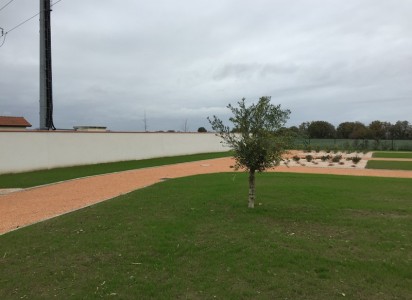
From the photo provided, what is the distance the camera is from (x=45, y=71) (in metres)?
26.0

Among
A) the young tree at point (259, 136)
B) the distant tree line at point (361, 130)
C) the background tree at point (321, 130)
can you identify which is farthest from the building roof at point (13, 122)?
the young tree at point (259, 136)

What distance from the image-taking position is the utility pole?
25.6 meters

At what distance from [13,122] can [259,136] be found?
41.7 meters

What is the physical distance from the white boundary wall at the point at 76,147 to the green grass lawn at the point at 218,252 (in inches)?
482

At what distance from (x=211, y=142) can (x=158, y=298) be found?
3360 cm

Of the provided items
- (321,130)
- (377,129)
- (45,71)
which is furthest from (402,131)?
(45,71)

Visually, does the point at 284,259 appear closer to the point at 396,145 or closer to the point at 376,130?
the point at 396,145

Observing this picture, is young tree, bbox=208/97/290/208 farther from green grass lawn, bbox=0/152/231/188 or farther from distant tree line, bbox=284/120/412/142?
distant tree line, bbox=284/120/412/142

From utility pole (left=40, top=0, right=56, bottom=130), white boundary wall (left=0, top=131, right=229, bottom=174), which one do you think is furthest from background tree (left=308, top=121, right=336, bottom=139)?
utility pole (left=40, top=0, right=56, bottom=130)

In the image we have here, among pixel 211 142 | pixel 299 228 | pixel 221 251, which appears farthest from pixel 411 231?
pixel 211 142

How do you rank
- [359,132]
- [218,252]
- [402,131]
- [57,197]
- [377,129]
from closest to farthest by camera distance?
1. [218,252]
2. [57,197]
3. [402,131]
4. [377,129]
5. [359,132]

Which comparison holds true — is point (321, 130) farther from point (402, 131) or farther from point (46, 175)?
point (46, 175)

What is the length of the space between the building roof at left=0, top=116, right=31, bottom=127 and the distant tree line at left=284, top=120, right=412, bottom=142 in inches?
1220

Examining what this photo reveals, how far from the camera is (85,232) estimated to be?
7.33 m
